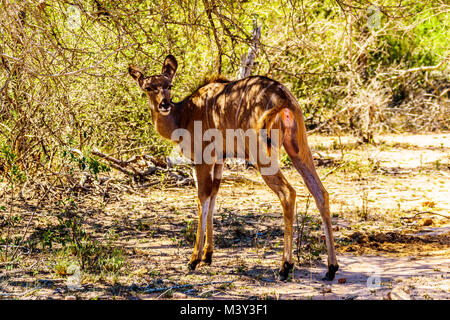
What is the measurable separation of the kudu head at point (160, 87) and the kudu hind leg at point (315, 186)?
128cm

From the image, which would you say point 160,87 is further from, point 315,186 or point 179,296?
point 179,296

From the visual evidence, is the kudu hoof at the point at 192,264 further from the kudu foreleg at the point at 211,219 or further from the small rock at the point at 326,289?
the small rock at the point at 326,289

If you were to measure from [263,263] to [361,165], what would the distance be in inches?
174

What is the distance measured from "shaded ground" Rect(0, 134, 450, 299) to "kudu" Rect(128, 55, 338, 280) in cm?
31

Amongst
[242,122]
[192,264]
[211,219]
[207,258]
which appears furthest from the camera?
[211,219]

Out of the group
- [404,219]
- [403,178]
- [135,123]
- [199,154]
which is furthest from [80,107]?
[403,178]

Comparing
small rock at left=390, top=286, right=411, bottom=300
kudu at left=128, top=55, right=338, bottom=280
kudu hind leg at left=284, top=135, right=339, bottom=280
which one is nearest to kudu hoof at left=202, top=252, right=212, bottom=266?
kudu at left=128, top=55, right=338, bottom=280

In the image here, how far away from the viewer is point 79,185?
23.2 ft

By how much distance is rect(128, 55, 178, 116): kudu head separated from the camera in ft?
17.7

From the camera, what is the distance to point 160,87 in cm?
548

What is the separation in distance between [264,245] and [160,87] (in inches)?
70.1

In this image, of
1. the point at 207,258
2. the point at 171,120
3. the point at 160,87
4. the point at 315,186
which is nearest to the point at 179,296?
the point at 207,258

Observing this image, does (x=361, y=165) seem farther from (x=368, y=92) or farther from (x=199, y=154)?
(x=199, y=154)

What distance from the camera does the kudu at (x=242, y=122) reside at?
468cm
